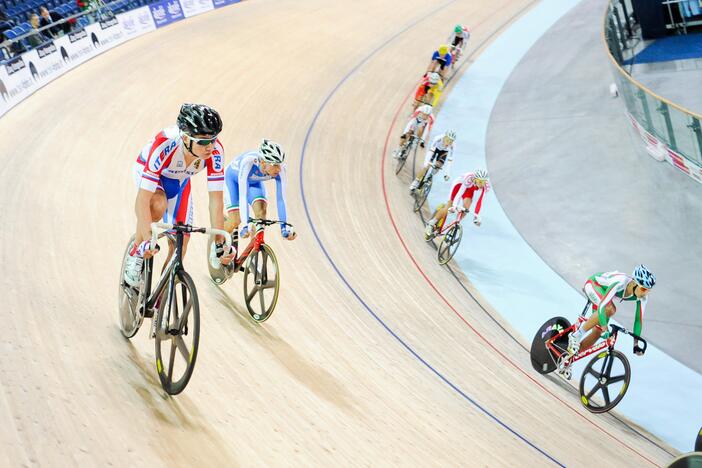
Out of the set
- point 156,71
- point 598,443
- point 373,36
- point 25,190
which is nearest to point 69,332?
point 25,190

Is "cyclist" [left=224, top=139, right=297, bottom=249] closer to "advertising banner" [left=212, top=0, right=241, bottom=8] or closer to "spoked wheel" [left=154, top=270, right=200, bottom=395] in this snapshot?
"spoked wheel" [left=154, top=270, right=200, bottom=395]

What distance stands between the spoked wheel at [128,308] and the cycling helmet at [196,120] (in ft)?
3.16

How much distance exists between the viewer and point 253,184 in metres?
5.00

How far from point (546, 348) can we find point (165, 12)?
11.0 meters

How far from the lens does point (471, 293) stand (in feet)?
23.8

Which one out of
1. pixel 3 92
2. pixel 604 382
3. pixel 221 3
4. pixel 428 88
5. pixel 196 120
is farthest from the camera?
pixel 221 3

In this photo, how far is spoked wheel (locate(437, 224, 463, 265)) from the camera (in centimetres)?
742

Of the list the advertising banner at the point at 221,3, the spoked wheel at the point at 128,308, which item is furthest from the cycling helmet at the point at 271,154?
the advertising banner at the point at 221,3

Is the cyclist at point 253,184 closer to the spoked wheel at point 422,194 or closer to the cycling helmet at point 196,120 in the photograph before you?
the cycling helmet at point 196,120

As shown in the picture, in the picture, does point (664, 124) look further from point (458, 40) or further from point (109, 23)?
point (109, 23)

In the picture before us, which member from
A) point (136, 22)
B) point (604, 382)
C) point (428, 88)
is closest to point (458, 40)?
point (428, 88)

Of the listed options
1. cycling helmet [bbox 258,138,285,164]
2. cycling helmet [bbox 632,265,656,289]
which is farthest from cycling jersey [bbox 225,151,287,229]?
cycling helmet [bbox 632,265,656,289]

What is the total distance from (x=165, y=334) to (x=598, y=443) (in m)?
3.50

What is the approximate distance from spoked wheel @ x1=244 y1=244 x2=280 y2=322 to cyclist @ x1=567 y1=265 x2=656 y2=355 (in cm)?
263
